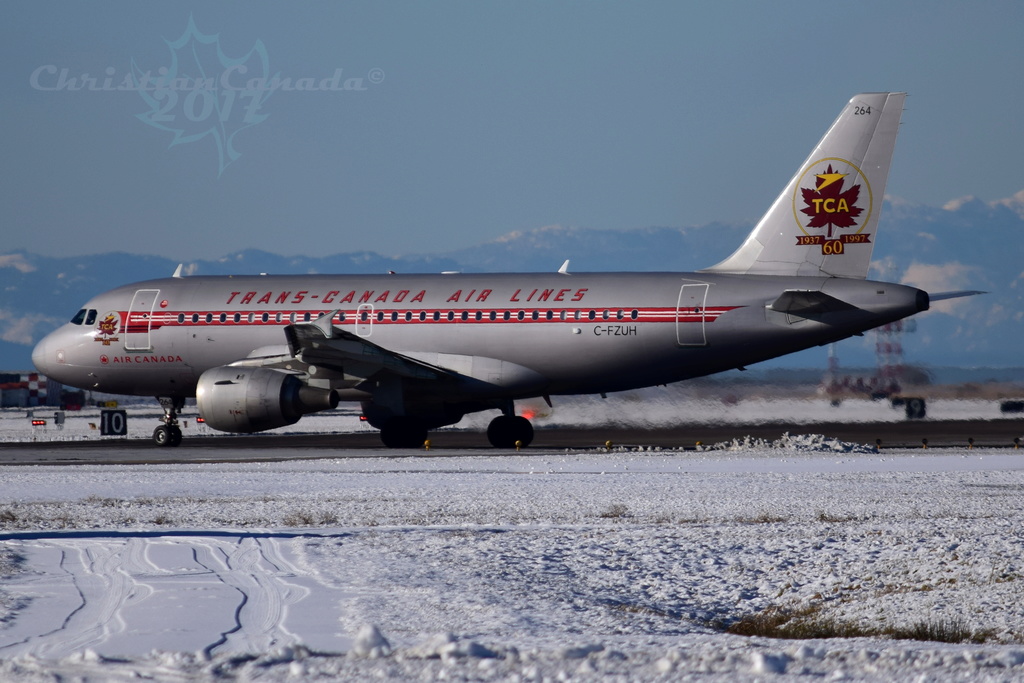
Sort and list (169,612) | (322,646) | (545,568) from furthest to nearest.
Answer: (545,568) < (169,612) < (322,646)

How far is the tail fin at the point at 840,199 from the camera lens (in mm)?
25812

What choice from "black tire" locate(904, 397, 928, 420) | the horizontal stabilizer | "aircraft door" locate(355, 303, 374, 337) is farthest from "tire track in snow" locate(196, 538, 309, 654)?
"black tire" locate(904, 397, 928, 420)

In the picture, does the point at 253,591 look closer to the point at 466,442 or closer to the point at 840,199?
the point at 840,199

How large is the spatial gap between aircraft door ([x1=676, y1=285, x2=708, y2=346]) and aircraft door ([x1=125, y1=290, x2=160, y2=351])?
1305 centimetres

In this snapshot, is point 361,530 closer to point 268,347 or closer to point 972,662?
point 972,662

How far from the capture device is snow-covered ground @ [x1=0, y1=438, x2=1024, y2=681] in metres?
6.34

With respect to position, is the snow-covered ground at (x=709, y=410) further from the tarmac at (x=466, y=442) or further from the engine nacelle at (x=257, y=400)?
the engine nacelle at (x=257, y=400)

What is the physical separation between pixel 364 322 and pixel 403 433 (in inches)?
109

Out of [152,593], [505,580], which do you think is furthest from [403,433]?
[152,593]

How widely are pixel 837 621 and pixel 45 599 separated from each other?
5.31 meters

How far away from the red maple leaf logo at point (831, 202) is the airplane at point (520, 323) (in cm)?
3

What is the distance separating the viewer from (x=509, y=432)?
94.5 ft

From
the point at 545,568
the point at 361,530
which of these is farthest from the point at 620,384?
the point at 545,568

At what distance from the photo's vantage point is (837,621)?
810 centimetres
